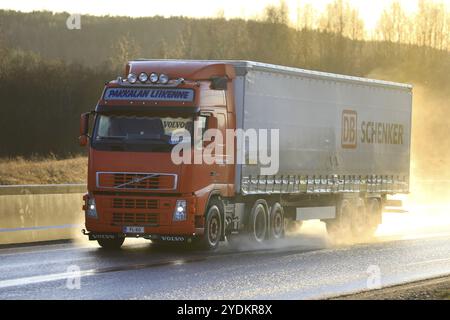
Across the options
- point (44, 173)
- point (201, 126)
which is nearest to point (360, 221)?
point (201, 126)

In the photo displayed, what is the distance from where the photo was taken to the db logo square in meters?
27.4

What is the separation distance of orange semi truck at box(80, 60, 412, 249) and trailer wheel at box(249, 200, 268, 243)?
3cm

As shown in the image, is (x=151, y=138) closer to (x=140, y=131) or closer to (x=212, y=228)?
(x=140, y=131)

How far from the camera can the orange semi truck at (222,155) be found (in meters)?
20.3

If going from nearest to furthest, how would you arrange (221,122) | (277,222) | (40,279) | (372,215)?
(40,279) < (221,122) < (277,222) < (372,215)

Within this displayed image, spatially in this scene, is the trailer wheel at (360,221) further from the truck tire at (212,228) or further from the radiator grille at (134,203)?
the radiator grille at (134,203)

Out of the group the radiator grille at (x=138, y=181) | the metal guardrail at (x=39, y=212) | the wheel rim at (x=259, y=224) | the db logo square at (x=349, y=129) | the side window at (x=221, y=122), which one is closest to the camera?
the radiator grille at (x=138, y=181)

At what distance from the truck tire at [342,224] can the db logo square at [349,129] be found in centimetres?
138

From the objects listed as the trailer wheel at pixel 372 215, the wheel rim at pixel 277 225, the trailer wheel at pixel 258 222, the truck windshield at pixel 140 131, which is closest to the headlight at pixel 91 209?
the truck windshield at pixel 140 131

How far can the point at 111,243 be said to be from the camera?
2177 cm

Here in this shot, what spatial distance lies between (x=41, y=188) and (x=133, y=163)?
14.2 feet

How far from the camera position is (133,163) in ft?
66.3

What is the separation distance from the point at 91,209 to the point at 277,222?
205 inches

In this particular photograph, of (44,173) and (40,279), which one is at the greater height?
(44,173)
